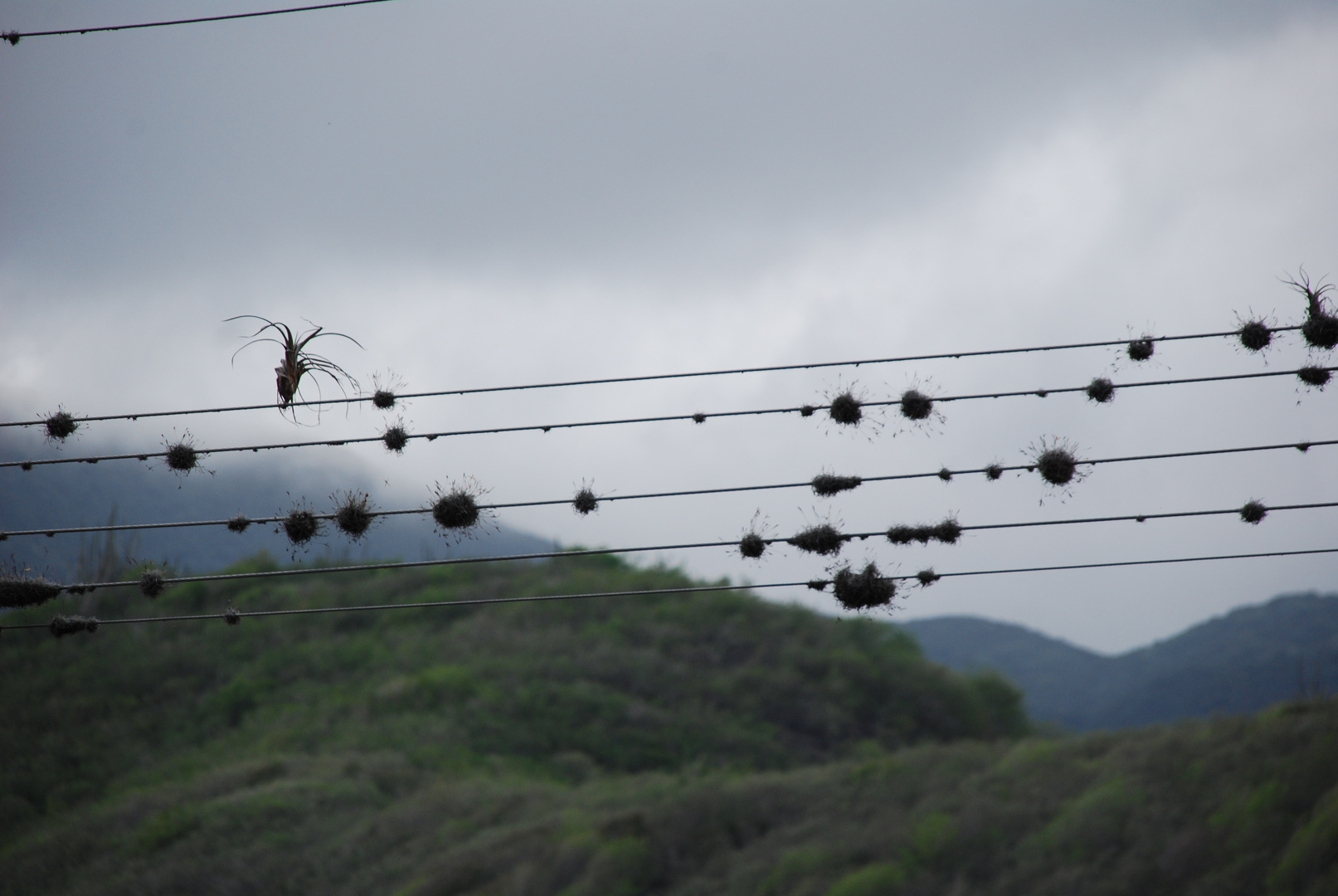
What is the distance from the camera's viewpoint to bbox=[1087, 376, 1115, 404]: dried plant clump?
12914 mm

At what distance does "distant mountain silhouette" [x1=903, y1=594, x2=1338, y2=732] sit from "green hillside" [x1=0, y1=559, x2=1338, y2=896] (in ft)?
92.4

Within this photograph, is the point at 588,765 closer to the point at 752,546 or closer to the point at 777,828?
the point at 777,828

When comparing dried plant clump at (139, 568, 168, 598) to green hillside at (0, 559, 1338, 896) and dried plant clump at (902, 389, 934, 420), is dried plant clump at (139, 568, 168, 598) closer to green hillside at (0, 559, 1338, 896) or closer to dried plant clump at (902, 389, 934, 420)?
dried plant clump at (902, 389, 934, 420)

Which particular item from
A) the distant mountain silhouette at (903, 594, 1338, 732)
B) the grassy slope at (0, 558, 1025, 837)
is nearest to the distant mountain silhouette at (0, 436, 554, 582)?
the grassy slope at (0, 558, 1025, 837)

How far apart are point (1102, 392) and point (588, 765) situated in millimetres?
33884

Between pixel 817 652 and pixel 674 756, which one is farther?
pixel 817 652

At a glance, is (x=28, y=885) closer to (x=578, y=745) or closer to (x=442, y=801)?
(x=442, y=801)

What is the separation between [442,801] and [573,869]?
27.1ft

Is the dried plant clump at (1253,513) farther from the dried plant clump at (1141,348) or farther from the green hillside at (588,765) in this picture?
the green hillside at (588,765)

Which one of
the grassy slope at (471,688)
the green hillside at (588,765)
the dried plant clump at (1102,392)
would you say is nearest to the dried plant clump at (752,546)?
the dried plant clump at (1102,392)

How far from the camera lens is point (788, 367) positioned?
12711mm

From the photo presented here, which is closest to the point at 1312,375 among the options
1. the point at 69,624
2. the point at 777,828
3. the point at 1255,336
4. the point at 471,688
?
the point at 1255,336

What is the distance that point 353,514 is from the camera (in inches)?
516

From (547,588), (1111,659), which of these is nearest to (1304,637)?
(1111,659)
